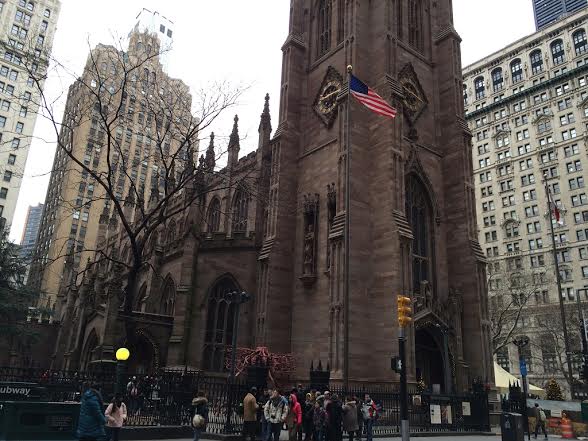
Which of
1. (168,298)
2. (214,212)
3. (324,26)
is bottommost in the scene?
(168,298)

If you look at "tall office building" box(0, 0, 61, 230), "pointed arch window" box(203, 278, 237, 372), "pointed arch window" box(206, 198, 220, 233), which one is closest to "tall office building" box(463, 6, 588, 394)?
"pointed arch window" box(206, 198, 220, 233)

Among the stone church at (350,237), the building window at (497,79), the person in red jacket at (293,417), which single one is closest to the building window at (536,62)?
the building window at (497,79)

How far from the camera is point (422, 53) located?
3441 centimetres

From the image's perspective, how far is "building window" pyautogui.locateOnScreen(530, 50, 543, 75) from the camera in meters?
80.1

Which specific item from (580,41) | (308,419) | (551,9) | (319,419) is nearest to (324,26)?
(308,419)

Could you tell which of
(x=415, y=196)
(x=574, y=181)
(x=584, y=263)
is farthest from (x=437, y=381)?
(x=574, y=181)

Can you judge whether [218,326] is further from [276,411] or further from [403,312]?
[403,312]

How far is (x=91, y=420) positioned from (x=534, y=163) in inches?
3012

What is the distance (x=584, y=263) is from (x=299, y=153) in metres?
48.4

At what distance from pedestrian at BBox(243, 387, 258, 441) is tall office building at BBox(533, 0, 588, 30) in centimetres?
14285

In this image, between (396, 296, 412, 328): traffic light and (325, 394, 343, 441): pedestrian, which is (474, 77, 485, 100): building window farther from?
(325, 394, 343, 441): pedestrian

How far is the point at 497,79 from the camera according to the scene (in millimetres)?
86375

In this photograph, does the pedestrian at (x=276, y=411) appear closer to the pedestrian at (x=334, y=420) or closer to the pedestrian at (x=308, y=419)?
the pedestrian at (x=334, y=420)

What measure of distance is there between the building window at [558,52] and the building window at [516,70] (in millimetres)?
5354
